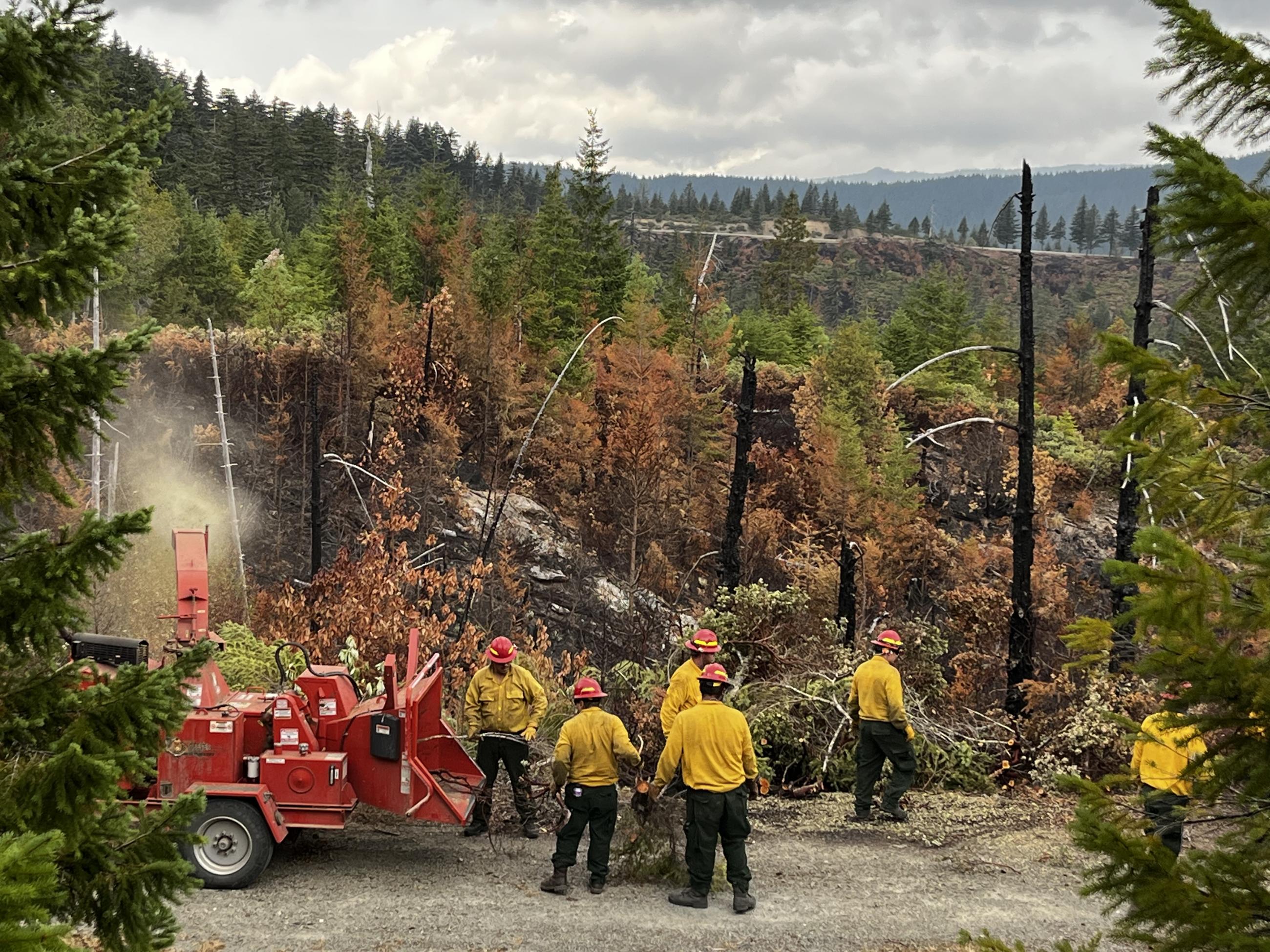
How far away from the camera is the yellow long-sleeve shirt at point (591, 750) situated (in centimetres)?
907

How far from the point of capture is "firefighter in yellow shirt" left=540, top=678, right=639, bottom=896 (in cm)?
908

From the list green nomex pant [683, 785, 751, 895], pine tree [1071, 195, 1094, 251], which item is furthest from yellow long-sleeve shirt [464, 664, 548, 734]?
pine tree [1071, 195, 1094, 251]

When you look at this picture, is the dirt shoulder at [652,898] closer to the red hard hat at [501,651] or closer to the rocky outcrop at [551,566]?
the red hard hat at [501,651]

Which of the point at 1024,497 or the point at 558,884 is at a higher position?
the point at 1024,497

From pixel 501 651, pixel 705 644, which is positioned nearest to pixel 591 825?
pixel 501 651

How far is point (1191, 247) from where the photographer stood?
4.18m

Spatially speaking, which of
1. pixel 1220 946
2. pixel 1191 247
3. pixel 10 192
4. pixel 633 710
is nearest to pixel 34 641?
pixel 10 192

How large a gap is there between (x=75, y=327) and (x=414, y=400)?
11619mm

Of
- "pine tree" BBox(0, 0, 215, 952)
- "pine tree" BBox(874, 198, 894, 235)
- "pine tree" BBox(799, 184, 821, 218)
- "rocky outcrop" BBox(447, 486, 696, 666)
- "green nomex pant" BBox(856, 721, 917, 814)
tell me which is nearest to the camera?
"pine tree" BBox(0, 0, 215, 952)

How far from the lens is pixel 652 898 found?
366 inches

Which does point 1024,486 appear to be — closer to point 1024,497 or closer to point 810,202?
point 1024,497

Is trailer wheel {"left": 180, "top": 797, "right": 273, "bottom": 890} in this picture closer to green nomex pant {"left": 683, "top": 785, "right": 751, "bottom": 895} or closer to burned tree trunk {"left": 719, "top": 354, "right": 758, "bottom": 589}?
green nomex pant {"left": 683, "top": 785, "right": 751, "bottom": 895}

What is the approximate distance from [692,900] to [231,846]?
4.09 m

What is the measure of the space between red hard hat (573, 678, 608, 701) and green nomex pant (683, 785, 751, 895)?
116 cm
